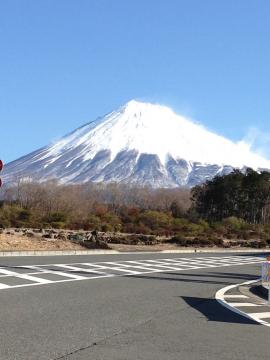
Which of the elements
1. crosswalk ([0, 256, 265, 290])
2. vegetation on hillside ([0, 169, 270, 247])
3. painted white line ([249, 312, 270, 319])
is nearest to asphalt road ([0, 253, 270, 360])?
painted white line ([249, 312, 270, 319])

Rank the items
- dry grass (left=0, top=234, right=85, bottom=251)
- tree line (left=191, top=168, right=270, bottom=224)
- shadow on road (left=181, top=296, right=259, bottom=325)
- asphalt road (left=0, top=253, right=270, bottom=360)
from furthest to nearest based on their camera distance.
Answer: tree line (left=191, top=168, right=270, bottom=224) < dry grass (left=0, top=234, right=85, bottom=251) < shadow on road (left=181, top=296, right=259, bottom=325) < asphalt road (left=0, top=253, right=270, bottom=360)

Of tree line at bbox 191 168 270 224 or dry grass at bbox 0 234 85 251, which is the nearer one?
dry grass at bbox 0 234 85 251

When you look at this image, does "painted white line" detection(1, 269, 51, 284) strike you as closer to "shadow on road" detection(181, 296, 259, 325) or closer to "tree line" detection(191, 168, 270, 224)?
"shadow on road" detection(181, 296, 259, 325)

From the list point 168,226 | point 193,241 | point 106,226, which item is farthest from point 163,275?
point 168,226

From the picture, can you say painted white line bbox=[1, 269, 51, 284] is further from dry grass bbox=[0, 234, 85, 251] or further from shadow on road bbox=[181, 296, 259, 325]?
dry grass bbox=[0, 234, 85, 251]

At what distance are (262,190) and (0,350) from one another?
7184cm

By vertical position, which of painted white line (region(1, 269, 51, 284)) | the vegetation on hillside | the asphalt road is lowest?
the asphalt road

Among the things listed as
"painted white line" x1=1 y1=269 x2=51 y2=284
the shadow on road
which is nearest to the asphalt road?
the shadow on road

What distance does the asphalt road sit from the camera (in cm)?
686

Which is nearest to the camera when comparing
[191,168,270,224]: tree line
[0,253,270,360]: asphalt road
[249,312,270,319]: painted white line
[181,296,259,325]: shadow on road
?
[0,253,270,360]: asphalt road

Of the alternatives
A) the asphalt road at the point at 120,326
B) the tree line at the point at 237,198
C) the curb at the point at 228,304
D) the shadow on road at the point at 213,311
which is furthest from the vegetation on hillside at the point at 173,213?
the asphalt road at the point at 120,326

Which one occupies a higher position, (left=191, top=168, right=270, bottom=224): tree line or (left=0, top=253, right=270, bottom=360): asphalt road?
(left=191, top=168, right=270, bottom=224): tree line

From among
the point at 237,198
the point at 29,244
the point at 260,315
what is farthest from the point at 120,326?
the point at 237,198

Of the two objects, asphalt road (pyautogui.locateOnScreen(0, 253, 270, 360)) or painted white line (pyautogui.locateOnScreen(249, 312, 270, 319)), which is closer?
asphalt road (pyautogui.locateOnScreen(0, 253, 270, 360))
